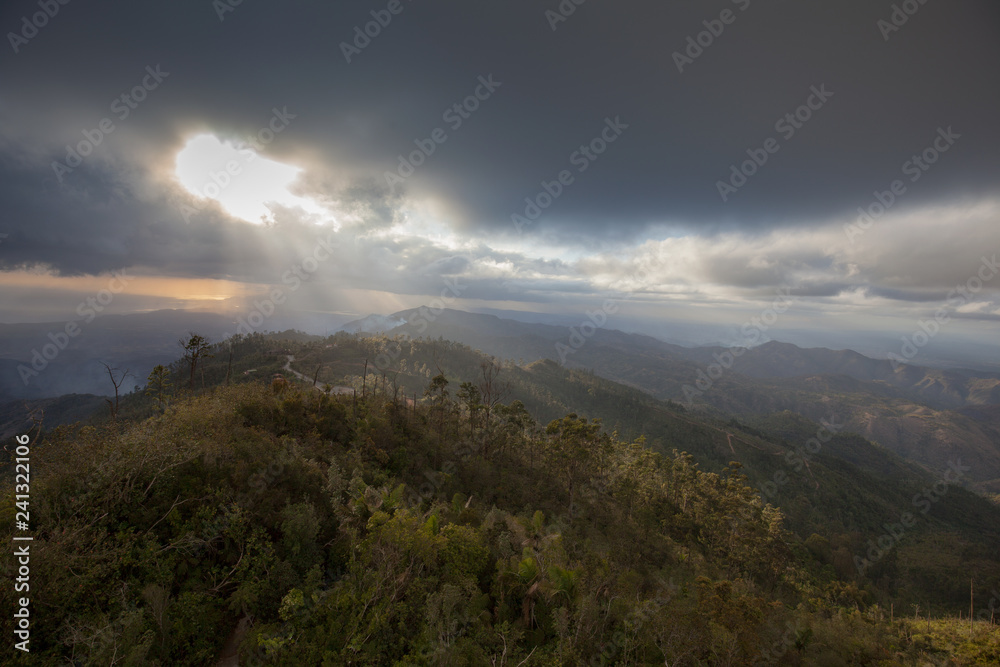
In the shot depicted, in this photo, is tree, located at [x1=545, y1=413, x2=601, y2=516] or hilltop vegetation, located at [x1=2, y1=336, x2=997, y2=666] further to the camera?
tree, located at [x1=545, y1=413, x2=601, y2=516]

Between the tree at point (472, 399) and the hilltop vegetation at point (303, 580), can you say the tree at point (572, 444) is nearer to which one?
the tree at point (472, 399)

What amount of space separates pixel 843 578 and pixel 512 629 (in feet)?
171

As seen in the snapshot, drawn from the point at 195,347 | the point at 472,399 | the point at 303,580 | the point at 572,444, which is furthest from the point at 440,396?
the point at 303,580

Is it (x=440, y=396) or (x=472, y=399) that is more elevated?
(x=472, y=399)

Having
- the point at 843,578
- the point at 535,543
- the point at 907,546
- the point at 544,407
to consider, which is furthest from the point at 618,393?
the point at 535,543

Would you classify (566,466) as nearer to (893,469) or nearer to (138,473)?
(138,473)

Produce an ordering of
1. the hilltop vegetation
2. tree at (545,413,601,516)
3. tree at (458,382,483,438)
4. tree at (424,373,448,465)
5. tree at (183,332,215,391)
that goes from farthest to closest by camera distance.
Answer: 1. tree at (458,382,483,438)
2. tree at (424,373,448,465)
3. tree at (545,413,601,516)
4. tree at (183,332,215,391)
5. the hilltop vegetation

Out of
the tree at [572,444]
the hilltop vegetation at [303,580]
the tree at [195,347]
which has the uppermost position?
the tree at [195,347]

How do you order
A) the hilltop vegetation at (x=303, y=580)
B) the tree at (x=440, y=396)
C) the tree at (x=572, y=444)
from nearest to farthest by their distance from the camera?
1. the hilltop vegetation at (x=303, y=580)
2. the tree at (x=572, y=444)
3. the tree at (x=440, y=396)

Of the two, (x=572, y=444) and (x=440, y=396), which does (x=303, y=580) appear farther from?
(x=440, y=396)

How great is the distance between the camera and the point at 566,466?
32.8m

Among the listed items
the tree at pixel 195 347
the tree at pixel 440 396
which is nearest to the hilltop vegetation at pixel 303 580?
the tree at pixel 195 347

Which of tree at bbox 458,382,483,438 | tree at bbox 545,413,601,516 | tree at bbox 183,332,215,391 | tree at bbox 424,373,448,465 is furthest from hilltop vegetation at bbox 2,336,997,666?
tree at bbox 458,382,483,438

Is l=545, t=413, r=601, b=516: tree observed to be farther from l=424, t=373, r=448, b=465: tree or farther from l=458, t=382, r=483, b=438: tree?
l=424, t=373, r=448, b=465: tree
